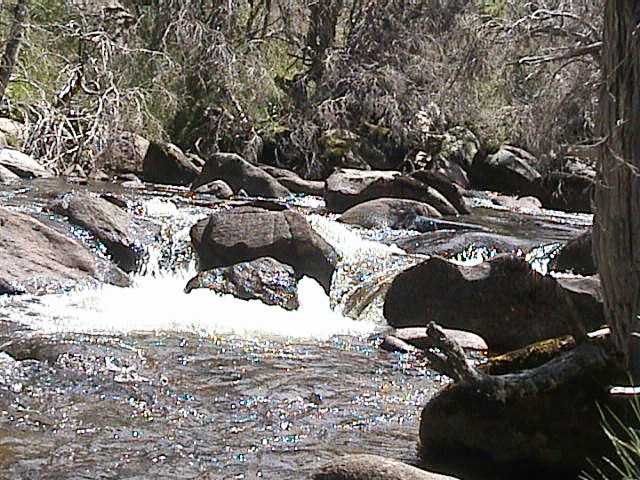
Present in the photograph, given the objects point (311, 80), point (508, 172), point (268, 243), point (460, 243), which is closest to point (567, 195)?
point (508, 172)

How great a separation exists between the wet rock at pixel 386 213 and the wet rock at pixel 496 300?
15.2 feet

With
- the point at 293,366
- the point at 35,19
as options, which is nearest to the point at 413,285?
the point at 293,366

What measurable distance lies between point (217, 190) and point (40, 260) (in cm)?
664

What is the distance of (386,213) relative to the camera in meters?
14.9

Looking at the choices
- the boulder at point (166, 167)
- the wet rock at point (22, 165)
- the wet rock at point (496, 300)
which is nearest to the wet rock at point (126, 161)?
the boulder at point (166, 167)

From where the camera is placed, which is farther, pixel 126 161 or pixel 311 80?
pixel 311 80

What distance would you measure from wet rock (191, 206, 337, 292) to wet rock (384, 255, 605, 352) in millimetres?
1958

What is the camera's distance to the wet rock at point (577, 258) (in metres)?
11.5

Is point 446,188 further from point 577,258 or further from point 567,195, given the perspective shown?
point 577,258

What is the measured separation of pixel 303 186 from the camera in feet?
63.7

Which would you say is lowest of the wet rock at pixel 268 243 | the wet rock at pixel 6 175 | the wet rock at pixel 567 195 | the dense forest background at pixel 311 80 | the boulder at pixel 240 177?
the wet rock at pixel 268 243

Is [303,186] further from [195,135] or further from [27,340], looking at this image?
[27,340]

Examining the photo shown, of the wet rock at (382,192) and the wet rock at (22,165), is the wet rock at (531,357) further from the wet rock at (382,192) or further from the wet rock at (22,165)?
the wet rock at (22,165)

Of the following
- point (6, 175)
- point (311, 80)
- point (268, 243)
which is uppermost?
point (311, 80)
